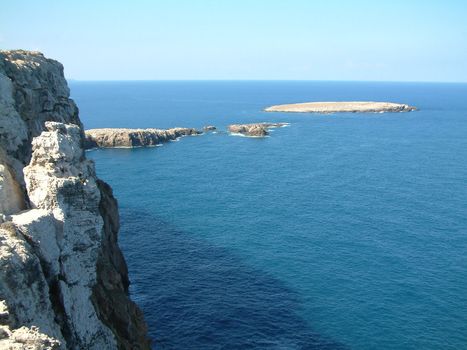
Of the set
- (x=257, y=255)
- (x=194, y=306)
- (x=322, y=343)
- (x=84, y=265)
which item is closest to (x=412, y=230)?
(x=257, y=255)

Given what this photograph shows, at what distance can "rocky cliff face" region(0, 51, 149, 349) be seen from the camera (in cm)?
2325

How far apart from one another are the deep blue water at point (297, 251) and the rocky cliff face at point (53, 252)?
1525 centimetres

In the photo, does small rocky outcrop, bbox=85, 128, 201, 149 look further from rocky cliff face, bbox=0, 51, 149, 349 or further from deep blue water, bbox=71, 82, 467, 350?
rocky cliff face, bbox=0, 51, 149, 349

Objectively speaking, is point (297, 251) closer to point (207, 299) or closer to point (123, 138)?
point (207, 299)

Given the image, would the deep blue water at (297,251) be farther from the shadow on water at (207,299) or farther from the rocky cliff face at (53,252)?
the rocky cliff face at (53,252)

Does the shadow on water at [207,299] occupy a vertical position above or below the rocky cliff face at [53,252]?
below

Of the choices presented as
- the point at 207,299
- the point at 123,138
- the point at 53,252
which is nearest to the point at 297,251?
the point at 207,299

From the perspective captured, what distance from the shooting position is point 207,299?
61.7 meters

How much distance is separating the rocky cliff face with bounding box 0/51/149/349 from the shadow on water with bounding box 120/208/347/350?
9334 millimetres

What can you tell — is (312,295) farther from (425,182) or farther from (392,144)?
(392,144)

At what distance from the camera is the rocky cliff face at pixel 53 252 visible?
915 inches

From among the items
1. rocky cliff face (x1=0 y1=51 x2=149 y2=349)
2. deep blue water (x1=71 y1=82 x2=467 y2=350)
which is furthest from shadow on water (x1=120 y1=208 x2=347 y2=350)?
rocky cliff face (x1=0 y1=51 x2=149 y2=349)

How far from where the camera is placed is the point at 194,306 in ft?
197

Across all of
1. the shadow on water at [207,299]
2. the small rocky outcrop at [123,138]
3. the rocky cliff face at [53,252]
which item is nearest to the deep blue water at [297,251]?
the shadow on water at [207,299]
